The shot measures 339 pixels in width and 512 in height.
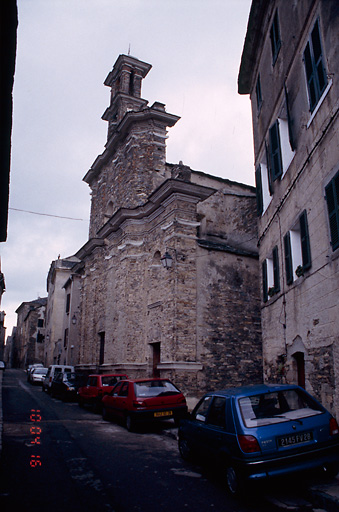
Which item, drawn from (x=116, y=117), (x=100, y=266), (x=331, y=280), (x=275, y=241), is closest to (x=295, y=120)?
(x=275, y=241)

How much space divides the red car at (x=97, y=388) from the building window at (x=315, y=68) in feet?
39.7

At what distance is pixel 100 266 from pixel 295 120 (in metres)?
19.1

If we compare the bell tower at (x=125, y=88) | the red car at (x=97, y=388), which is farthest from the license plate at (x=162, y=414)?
the bell tower at (x=125, y=88)

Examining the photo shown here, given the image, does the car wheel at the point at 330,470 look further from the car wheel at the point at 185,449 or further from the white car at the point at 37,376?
the white car at the point at 37,376

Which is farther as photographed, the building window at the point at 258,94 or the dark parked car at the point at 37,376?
the dark parked car at the point at 37,376

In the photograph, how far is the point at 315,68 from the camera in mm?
8227

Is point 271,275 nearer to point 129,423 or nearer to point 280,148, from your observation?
point 280,148

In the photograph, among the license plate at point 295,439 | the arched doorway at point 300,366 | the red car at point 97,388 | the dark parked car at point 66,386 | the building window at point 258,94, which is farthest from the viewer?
the dark parked car at point 66,386

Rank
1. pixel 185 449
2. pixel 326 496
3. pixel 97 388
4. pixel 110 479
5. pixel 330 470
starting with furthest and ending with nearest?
pixel 97 388 < pixel 185 449 < pixel 110 479 < pixel 330 470 < pixel 326 496

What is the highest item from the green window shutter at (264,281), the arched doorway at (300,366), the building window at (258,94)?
the building window at (258,94)

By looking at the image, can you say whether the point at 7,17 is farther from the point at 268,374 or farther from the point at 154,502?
the point at 268,374

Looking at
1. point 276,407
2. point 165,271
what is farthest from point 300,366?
point 165,271

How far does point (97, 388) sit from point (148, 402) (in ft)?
16.7

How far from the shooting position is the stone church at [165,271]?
17.2 metres
